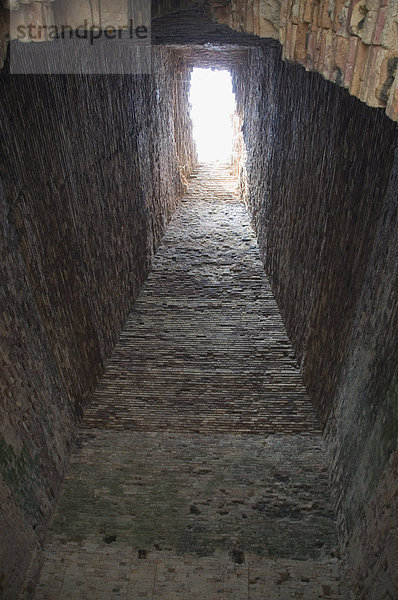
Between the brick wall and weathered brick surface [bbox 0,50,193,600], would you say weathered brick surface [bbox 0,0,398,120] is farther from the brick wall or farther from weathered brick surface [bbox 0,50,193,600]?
the brick wall

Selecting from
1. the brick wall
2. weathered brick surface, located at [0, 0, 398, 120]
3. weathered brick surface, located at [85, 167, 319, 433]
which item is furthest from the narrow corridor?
weathered brick surface, located at [0, 0, 398, 120]

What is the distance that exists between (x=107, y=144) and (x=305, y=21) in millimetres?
3000

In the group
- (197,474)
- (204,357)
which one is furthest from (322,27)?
(204,357)

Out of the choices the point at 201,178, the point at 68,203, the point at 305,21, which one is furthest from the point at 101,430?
the point at 201,178

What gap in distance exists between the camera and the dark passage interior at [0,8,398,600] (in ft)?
11.8

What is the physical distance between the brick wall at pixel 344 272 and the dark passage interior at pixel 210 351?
2cm

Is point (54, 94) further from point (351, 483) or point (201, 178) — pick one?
point (201, 178)

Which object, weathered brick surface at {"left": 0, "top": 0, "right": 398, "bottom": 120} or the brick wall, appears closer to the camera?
weathered brick surface at {"left": 0, "top": 0, "right": 398, "bottom": 120}

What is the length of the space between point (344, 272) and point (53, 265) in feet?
7.08

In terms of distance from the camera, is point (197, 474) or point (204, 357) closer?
point (197, 474)

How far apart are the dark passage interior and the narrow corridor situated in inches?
0.7

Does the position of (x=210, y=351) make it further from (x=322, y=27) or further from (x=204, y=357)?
(x=322, y=27)

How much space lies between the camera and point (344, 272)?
13.5 feet

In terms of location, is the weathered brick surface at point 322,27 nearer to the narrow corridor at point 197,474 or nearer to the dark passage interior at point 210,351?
the dark passage interior at point 210,351
